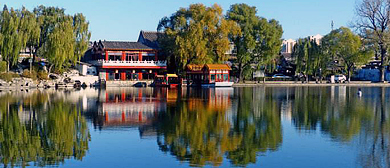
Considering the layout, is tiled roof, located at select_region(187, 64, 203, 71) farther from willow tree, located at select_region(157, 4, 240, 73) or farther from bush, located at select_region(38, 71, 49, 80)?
bush, located at select_region(38, 71, 49, 80)

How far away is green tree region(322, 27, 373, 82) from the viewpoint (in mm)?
69062

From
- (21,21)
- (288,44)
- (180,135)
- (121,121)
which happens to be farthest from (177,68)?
(288,44)

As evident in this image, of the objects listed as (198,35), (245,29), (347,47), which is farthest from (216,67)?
(347,47)

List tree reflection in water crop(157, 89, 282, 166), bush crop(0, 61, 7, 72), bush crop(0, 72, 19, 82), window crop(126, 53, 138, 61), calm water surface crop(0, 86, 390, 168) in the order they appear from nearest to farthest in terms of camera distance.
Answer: calm water surface crop(0, 86, 390, 168), tree reflection in water crop(157, 89, 282, 166), bush crop(0, 72, 19, 82), bush crop(0, 61, 7, 72), window crop(126, 53, 138, 61)

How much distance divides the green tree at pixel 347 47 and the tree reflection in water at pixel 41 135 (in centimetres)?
5058

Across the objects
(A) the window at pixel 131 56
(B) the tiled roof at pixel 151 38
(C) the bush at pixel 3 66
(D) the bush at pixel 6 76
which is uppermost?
(B) the tiled roof at pixel 151 38

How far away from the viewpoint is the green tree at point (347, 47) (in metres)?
69.1

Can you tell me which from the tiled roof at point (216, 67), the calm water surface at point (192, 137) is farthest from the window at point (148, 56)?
the calm water surface at point (192, 137)

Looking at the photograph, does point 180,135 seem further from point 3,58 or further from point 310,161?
point 3,58

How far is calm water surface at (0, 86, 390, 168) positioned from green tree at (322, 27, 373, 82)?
43.1 metres

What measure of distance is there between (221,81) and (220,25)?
21.9ft

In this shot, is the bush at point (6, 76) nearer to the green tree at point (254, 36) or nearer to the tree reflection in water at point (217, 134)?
the tree reflection in water at point (217, 134)

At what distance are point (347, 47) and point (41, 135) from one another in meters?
57.9

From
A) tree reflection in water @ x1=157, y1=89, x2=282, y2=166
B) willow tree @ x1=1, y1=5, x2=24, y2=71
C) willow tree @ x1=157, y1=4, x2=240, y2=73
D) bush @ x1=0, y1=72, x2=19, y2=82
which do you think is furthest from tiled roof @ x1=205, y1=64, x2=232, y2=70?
tree reflection in water @ x1=157, y1=89, x2=282, y2=166
